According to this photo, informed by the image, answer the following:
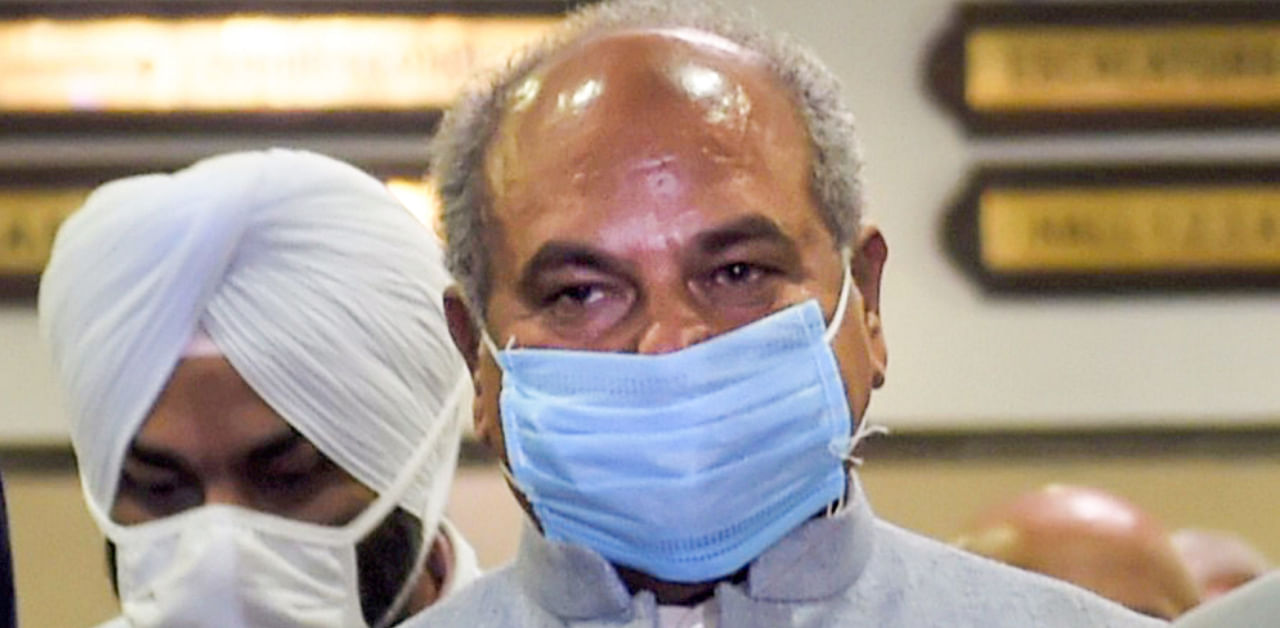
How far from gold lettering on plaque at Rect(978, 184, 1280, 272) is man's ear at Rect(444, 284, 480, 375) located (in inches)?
68.0

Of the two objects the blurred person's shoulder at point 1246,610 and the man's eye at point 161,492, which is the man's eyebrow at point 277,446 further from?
the blurred person's shoulder at point 1246,610

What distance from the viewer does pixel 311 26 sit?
2709 millimetres

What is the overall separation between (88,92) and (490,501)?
810 millimetres

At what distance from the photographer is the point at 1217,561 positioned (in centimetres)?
228

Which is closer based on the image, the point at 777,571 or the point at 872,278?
the point at 777,571

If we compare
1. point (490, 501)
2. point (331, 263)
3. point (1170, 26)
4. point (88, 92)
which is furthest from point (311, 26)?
point (331, 263)

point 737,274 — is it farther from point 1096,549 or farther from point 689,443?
point 1096,549

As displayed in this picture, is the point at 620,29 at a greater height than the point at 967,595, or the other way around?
the point at 620,29

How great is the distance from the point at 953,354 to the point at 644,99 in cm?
176

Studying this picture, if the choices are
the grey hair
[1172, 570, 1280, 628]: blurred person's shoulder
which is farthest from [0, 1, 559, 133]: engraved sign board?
[1172, 570, 1280, 628]: blurred person's shoulder

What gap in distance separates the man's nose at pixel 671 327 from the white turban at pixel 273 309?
1.44ft

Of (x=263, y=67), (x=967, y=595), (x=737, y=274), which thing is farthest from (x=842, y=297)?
(x=263, y=67)

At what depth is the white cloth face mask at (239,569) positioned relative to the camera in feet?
4.27

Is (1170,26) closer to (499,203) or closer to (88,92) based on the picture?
(88,92)
